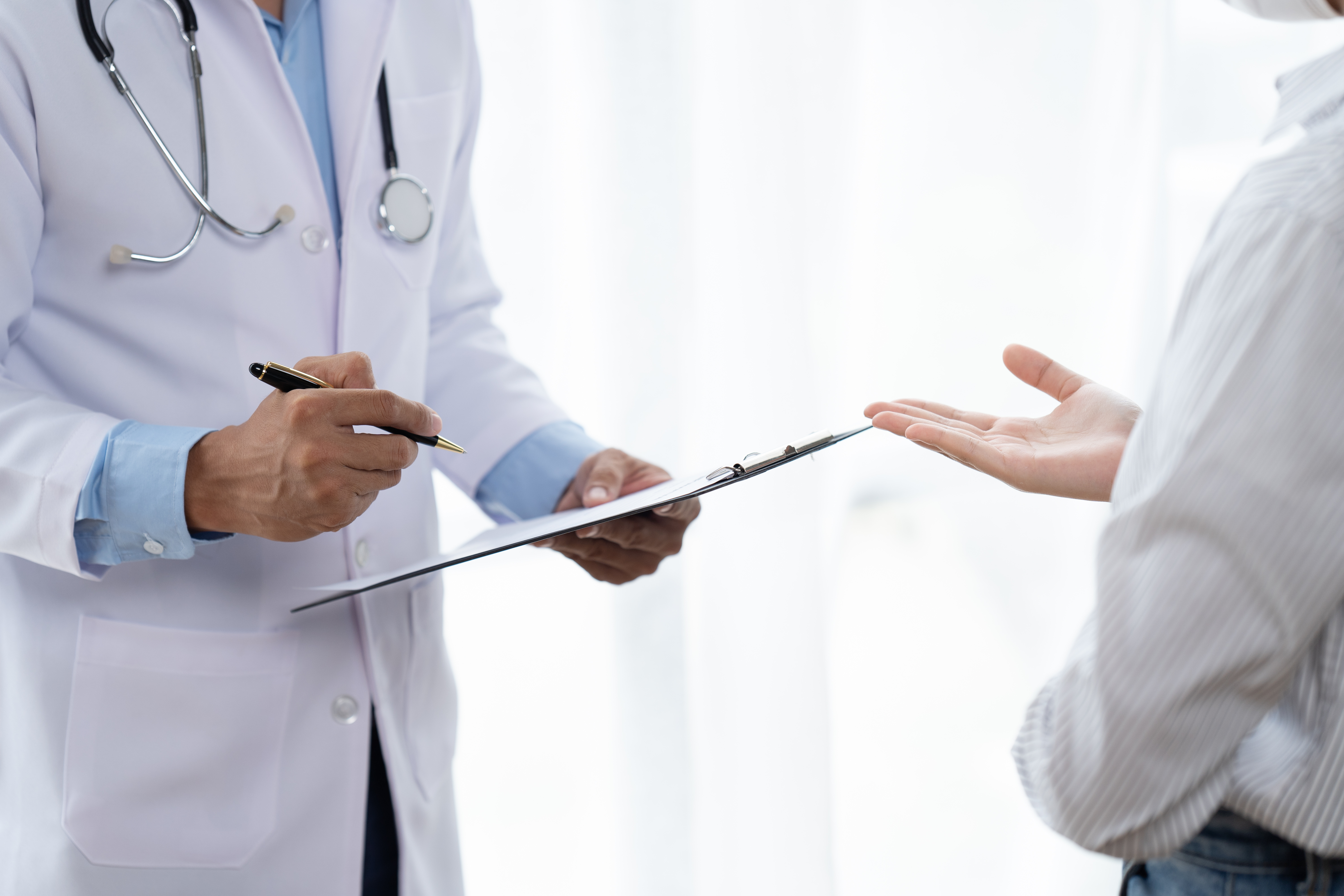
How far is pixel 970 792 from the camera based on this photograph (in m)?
1.84

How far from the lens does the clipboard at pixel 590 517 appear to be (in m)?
0.74

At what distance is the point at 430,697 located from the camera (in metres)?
1.00

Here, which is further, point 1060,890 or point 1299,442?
point 1060,890

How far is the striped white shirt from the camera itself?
507 mm

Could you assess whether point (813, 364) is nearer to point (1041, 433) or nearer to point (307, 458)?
point (1041, 433)

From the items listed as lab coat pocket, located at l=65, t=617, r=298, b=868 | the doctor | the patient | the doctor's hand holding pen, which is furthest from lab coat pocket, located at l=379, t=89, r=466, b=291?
the patient

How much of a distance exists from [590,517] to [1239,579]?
0.46 metres

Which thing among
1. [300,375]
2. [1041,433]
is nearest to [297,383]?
[300,375]

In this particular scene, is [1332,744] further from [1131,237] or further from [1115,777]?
[1131,237]

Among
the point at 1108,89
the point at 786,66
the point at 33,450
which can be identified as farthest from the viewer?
the point at 1108,89

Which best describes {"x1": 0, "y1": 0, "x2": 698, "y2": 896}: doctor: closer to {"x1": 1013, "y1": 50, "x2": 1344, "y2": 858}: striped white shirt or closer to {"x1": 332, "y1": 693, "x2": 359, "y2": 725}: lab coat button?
{"x1": 332, "y1": 693, "x2": 359, "y2": 725}: lab coat button

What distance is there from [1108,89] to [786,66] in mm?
689

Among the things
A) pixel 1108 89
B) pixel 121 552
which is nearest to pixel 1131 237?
pixel 1108 89

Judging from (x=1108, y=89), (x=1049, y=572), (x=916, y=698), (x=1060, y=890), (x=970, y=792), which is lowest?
(x=1060, y=890)
